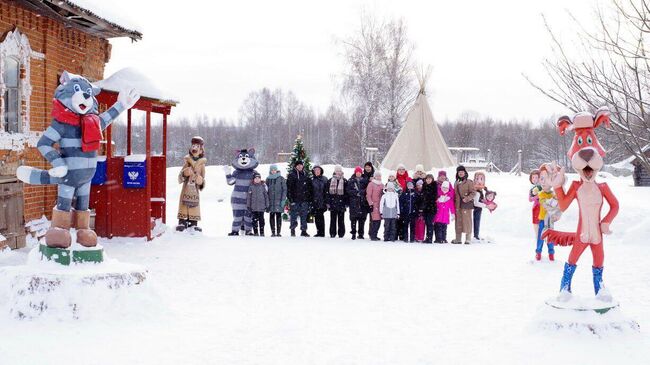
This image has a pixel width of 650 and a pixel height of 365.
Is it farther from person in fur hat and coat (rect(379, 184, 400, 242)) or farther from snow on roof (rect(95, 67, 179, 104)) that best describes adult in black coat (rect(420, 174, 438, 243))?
snow on roof (rect(95, 67, 179, 104))

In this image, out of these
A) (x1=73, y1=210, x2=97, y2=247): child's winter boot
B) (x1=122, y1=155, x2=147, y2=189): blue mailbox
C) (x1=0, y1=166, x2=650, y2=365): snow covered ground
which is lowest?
(x1=0, y1=166, x2=650, y2=365): snow covered ground

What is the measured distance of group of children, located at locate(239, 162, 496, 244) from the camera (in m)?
12.5

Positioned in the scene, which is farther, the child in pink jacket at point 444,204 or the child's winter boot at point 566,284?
the child in pink jacket at point 444,204

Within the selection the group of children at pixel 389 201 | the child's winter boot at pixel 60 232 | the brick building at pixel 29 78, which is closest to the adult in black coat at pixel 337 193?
the group of children at pixel 389 201

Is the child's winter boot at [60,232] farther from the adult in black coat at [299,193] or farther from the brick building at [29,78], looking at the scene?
the adult in black coat at [299,193]

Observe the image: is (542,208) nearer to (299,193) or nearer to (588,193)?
(588,193)

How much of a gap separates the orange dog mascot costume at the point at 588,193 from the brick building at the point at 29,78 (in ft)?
23.7

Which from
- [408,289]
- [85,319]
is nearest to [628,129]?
[408,289]

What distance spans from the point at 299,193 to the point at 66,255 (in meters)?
6.93

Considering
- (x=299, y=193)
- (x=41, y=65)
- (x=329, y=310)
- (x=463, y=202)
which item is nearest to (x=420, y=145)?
(x=463, y=202)

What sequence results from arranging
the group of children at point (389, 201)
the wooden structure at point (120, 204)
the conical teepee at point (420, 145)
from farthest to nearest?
the conical teepee at point (420, 145), the group of children at point (389, 201), the wooden structure at point (120, 204)

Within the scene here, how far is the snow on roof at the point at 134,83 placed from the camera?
33.9ft

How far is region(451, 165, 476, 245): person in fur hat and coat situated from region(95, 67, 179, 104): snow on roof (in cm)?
603

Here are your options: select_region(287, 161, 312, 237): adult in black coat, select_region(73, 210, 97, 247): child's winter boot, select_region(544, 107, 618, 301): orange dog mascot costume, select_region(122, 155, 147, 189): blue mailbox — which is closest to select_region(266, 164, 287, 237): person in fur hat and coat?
select_region(287, 161, 312, 237): adult in black coat
